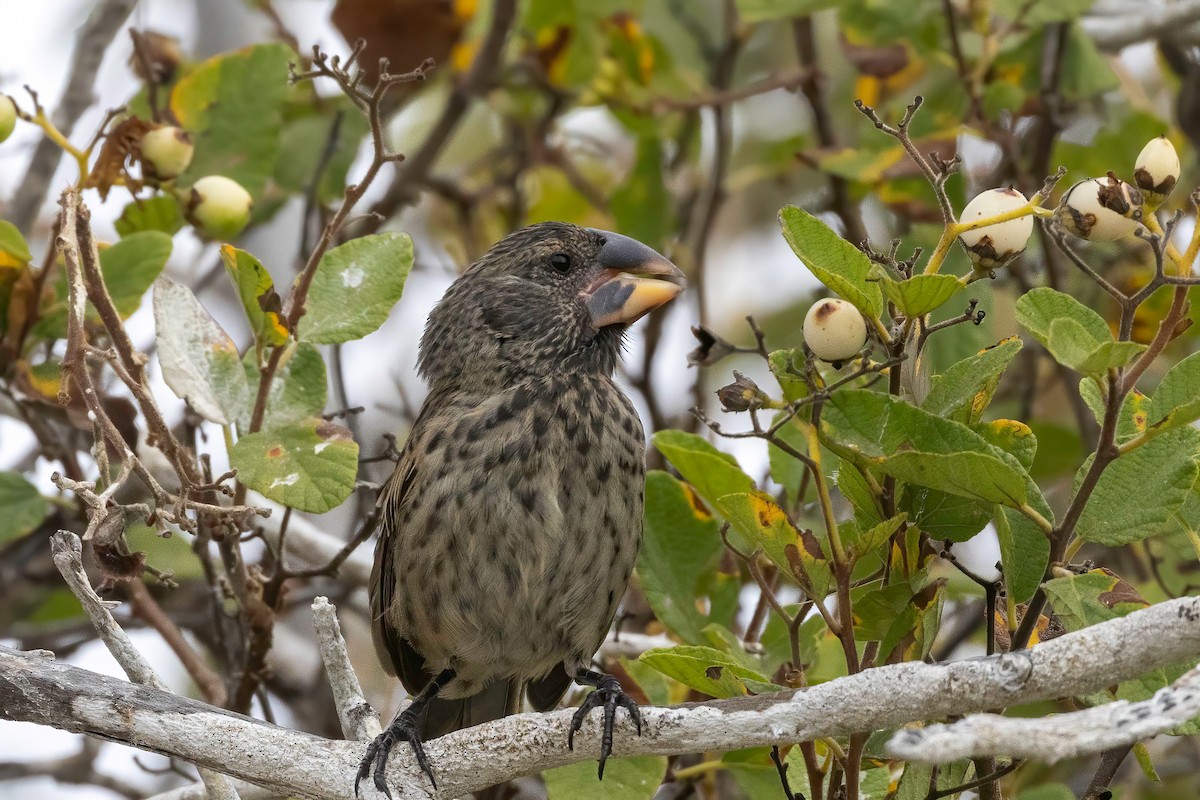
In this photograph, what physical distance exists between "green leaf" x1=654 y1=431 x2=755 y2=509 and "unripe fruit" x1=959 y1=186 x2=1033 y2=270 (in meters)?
0.69

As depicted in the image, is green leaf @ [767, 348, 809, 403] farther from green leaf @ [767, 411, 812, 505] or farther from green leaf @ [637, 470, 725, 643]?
green leaf @ [637, 470, 725, 643]

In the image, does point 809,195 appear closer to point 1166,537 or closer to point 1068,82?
point 1068,82

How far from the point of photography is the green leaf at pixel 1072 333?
194 centimetres

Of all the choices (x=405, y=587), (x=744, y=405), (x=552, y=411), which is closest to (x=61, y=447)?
(x=405, y=587)

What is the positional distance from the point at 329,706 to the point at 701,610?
167 cm

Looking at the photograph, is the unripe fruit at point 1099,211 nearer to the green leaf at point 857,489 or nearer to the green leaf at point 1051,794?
the green leaf at point 857,489

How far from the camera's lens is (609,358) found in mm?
3523

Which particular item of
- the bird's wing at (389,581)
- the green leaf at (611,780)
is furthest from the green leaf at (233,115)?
the green leaf at (611,780)

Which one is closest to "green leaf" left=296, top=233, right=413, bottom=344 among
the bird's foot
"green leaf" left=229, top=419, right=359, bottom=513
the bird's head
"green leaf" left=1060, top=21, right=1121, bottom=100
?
"green leaf" left=229, top=419, right=359, bottom=513

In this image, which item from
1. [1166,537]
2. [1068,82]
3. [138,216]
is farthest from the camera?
[1068,82]

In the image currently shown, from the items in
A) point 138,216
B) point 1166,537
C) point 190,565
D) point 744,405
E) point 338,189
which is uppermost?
point 338,189

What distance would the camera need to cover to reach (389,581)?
11.1ft

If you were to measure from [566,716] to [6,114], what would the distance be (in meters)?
1.67

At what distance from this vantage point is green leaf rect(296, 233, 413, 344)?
2.86 metres
